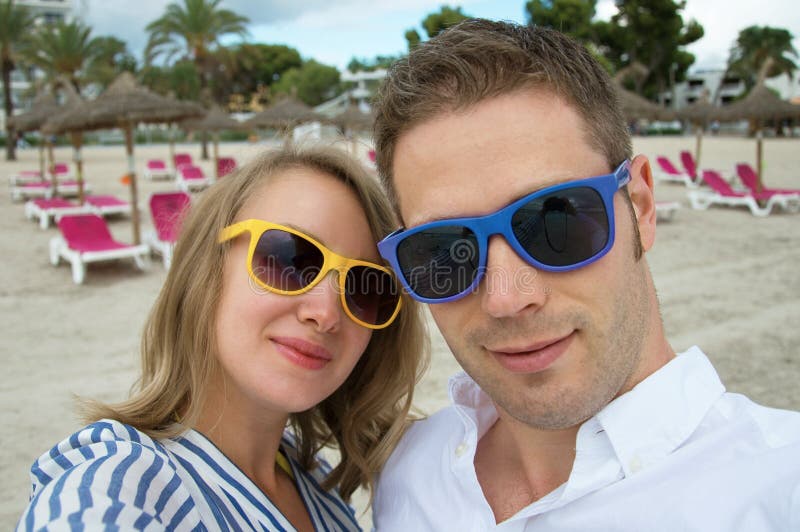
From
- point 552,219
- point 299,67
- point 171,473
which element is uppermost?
point 299,67

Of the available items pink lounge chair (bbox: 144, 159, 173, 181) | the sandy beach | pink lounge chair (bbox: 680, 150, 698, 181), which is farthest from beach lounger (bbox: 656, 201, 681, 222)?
pink lounge chair (bbox: 144, 159, 173, 181)

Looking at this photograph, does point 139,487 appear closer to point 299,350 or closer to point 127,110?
point 299,350

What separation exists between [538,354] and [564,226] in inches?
11.4

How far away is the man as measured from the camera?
1176mm

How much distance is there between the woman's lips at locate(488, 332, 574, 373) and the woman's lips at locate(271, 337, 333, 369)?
55 centimetres

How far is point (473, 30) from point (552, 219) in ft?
2.01

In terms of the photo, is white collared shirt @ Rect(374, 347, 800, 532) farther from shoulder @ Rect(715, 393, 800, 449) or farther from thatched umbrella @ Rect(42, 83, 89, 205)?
thatched umbrella @ Rect(42, 83, 89, 205)

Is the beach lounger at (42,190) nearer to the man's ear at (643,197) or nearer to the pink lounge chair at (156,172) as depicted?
the pink lounge chair at (156,172)

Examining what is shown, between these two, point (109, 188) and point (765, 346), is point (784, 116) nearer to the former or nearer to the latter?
point (765, 346)

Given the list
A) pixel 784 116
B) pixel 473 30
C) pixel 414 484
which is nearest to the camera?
pixel 473 30

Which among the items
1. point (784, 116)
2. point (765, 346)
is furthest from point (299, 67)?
point (765, 346)

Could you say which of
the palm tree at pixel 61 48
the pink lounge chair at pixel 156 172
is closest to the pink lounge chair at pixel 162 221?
the pink lounge chair at pixel 156 172

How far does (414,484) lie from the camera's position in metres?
1.63

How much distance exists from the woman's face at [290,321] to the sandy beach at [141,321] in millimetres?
463
